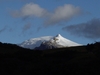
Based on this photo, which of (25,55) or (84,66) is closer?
(84,66)

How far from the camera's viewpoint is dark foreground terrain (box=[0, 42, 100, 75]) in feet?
118

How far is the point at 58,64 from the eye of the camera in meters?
37.8

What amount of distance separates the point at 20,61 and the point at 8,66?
1981 mm

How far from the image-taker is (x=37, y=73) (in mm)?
36031

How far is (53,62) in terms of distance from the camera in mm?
39906

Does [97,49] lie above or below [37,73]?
above

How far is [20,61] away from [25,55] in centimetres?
294

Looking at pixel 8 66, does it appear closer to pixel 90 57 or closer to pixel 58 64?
pixel 58 64

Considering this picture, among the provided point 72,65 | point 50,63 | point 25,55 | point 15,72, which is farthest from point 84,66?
point 25,55

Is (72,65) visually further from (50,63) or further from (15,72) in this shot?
(15,72)

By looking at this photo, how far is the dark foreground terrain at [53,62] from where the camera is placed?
35844mm

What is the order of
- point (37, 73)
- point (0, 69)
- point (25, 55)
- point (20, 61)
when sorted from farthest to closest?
point (25, 55) < point (20, 61) < point (0, 69) < point (37, 73)

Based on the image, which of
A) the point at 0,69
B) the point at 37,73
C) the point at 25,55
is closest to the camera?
the point at 37,73

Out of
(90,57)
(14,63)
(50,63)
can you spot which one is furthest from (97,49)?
(14,63)
